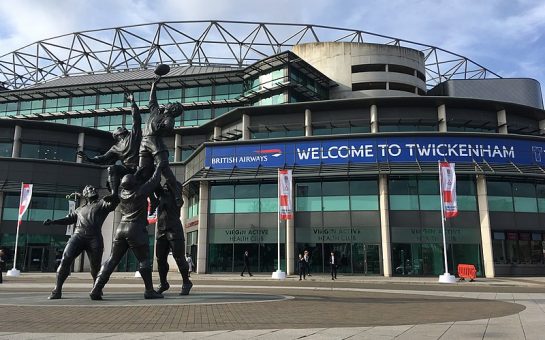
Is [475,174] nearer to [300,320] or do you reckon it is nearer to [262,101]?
[262,101]

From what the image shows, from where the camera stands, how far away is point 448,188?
28.5 meters

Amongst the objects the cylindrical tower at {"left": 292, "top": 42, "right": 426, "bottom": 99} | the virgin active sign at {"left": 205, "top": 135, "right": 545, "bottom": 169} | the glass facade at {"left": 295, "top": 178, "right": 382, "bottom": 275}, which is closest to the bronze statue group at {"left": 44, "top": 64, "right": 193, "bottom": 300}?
the glass facade at {"left": 295, "top": 178, "right": 382, "bottom": 275}

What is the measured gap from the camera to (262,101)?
48.2 m

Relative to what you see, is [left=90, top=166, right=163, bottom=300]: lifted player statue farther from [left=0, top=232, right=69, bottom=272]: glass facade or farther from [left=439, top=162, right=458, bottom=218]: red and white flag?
[left=0, top=232, right=69, bottom=272]: glass facade

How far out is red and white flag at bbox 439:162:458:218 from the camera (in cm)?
2816

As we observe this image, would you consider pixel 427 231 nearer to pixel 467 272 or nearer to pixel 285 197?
pixel 467 272

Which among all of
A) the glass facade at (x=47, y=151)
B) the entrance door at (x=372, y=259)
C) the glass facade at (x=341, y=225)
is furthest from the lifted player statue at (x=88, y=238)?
the glass facade at (x=47, y=151)

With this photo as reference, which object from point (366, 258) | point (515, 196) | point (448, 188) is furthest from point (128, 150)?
point (515, 196)

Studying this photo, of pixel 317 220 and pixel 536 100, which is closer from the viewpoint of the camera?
pixel 317 220

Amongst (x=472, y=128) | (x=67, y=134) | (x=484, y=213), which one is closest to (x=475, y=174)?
(x=484, y=213)

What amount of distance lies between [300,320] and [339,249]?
24512mm

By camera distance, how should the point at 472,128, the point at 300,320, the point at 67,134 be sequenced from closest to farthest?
the point at 300,320 < the point at 472,128 < the point at 67,134

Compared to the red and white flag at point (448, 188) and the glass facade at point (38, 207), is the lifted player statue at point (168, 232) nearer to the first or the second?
the red and white flag at point (448, 188)

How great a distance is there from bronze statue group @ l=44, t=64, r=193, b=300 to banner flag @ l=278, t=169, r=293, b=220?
17114mm
